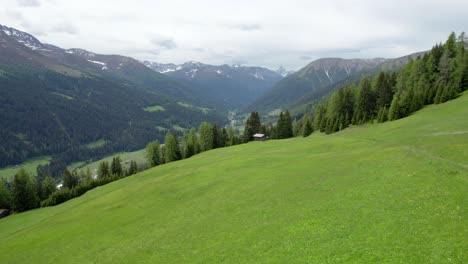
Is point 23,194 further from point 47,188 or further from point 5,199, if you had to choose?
point 47,188

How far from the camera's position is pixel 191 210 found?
114 ft

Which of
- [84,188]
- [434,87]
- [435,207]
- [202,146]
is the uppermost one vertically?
[434,87]

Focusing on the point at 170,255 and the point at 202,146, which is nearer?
the point at 170,255

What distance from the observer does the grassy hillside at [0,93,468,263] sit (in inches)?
739

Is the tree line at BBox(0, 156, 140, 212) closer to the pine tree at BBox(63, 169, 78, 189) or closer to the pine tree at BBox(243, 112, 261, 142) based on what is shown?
the pine tree at BBox(63, 169, 78, 189)

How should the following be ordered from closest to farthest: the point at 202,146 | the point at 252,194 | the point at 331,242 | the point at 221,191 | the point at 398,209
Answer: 1. the point at 331,242
2. the point at 398,209
3. the point at 252,194
4. the point at 221,191
5. the point at 202,146

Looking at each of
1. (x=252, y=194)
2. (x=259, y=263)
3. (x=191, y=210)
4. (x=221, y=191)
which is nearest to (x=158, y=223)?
(x=191, y=210)

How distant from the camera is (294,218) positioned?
25312 mm

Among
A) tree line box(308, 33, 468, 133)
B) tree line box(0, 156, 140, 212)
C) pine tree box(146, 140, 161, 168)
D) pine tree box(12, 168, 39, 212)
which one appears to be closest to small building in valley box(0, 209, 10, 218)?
tree line box(0, 156, 140, 212)

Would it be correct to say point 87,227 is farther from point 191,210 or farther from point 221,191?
point 221,191

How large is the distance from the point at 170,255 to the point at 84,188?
91.8 m

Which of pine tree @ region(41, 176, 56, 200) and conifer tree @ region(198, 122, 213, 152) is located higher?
conifer tree @ region(198, 122, 213, 152)

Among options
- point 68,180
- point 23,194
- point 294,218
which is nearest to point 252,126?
point 68,180

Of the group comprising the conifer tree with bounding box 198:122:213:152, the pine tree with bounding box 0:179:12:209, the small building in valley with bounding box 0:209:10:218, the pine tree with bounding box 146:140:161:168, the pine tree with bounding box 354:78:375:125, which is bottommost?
the small building in valley with bounding box 0:209:10:218
